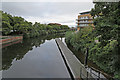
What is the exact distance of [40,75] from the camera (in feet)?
20.9

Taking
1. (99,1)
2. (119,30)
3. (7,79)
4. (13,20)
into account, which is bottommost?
(7,79)

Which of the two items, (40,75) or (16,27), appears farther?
(16,27)

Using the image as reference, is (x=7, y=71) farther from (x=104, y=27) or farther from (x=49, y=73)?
(x=104, y=27)

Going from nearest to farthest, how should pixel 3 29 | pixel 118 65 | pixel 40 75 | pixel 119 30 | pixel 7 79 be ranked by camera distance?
pixel 119 30, pixel 118 65, pixel 7 79, pixel 40 75, pixel 3 29

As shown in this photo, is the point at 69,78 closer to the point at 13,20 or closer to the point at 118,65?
the point at 118,65

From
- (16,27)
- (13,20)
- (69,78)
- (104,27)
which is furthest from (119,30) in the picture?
(13,20)

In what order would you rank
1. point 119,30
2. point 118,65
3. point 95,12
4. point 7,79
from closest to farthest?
point 119,30, point 118,65, point 95,12, point 7,79

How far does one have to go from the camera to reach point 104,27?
2965 millimetres

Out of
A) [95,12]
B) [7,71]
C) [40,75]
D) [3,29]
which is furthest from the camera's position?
[3,29]

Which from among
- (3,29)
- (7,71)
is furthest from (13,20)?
(7,71)

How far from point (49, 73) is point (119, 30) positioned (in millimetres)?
5622

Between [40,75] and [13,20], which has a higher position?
[13,20]

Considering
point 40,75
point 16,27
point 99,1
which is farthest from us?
point 16,27

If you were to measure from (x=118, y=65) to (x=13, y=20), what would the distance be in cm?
2865
